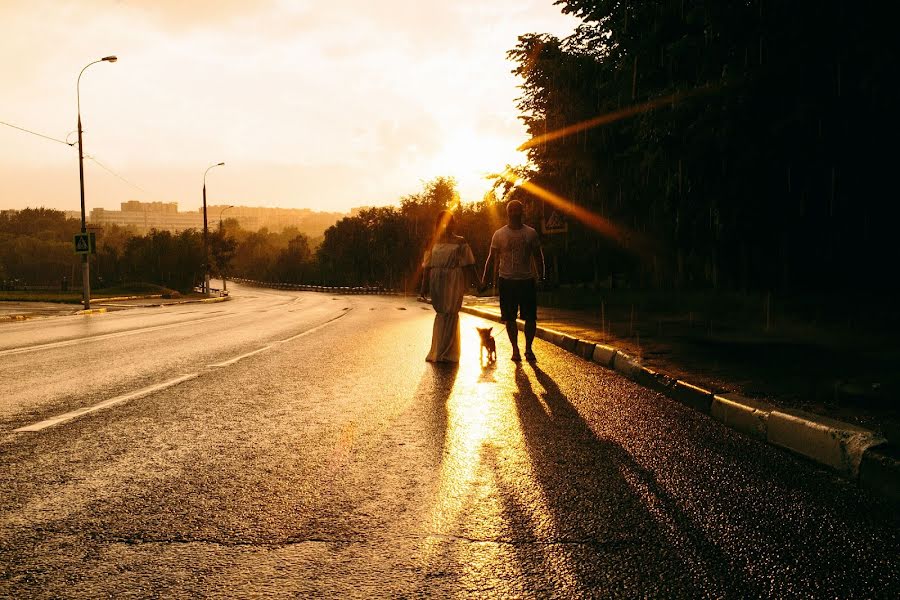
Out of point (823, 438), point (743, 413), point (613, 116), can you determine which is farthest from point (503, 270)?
point (613, 116)

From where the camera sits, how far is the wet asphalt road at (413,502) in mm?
2652

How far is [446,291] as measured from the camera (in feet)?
31.0

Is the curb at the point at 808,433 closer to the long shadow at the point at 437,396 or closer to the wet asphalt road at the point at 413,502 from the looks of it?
the wet asphalt road at the point at 413,502

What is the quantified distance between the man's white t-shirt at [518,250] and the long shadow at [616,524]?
467cm

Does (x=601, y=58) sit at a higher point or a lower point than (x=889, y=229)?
higher

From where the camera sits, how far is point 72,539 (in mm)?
2982

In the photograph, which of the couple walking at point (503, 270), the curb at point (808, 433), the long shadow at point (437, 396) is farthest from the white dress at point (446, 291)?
the curb at point (808, 433)

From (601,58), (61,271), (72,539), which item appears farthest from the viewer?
(61,271)

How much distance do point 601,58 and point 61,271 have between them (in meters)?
99.1

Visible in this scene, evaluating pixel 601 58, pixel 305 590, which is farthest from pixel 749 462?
pixel 601 58

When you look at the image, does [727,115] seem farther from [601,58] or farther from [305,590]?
[601,58]

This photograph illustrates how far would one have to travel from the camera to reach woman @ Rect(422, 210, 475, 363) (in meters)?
9.27

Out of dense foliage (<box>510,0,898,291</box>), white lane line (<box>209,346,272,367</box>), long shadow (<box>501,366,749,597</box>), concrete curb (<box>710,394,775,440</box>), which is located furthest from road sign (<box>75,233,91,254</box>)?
concrete curb (<box>710,394,775,440</box>)

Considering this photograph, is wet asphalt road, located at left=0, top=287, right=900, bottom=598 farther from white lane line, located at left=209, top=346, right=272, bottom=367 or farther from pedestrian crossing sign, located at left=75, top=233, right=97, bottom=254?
pedestrian crossing sign, located at left=75, top=233, right=97, bottom=254
